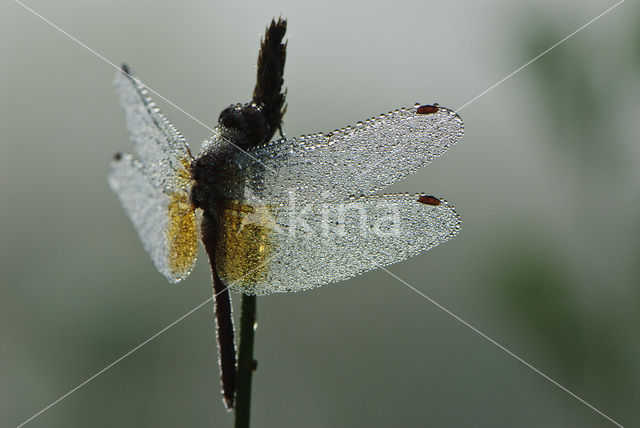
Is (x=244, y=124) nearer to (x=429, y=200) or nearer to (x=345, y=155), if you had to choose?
(x=345, y=155)

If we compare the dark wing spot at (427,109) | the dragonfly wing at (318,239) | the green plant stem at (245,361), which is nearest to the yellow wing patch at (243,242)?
the dragonfly wing at (318,239)

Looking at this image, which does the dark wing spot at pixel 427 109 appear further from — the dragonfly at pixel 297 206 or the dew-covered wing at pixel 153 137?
the dew-covered wing at pixel 153 137

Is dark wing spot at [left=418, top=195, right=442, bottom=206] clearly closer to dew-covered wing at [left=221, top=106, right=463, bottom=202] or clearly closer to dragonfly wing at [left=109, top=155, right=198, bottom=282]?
dew-covered wing at [left=221, top=106, right=463, bottom=202]

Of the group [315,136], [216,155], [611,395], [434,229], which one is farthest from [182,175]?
[611,395]

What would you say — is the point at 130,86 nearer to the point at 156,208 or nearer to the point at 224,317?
the point at 156,208

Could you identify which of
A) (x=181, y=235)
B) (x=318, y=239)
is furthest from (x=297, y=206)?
(x=181, y=235)

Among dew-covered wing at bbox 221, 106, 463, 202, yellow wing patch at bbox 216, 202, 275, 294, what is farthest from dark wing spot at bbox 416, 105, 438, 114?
yellow wing patch at bbox 216, 202, 275, 294
